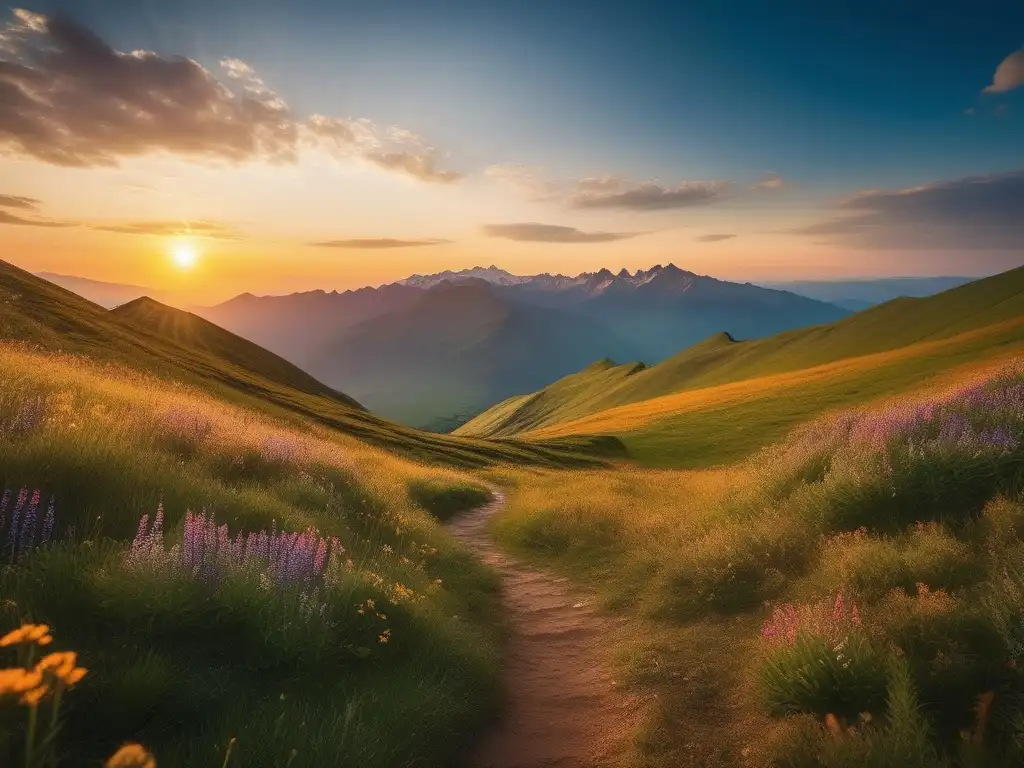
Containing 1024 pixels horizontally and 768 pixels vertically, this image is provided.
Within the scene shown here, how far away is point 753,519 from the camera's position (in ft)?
37.2

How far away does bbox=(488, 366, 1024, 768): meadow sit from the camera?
5.05 meters

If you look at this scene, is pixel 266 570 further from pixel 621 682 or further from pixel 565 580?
pixel 565 580

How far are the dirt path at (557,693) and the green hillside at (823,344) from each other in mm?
52852

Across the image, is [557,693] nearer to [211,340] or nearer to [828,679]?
[828,679]

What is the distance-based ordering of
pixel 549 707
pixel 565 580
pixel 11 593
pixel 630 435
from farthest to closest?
1. pixel 630 435
2. pixel 565 580
3. pixel 549 707
4. pixel 11 593


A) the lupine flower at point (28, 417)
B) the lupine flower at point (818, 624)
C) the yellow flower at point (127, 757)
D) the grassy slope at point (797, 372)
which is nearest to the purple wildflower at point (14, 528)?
the lupine flower at point (28, 417)

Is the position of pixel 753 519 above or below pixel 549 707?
above

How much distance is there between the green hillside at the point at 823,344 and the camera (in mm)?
81062

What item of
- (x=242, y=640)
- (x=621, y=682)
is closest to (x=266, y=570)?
(x=242, y=640)

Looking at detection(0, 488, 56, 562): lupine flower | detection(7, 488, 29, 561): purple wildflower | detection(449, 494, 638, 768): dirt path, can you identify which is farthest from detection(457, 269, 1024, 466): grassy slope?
detection(7, 488, 29, 561): purple wildflower

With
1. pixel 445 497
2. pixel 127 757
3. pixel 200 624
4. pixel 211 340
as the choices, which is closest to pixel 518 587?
pixel 200 624

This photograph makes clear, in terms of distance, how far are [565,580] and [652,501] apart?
7694 mm

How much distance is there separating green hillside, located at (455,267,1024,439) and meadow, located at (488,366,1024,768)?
162 feet

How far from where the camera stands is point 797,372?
276ft
